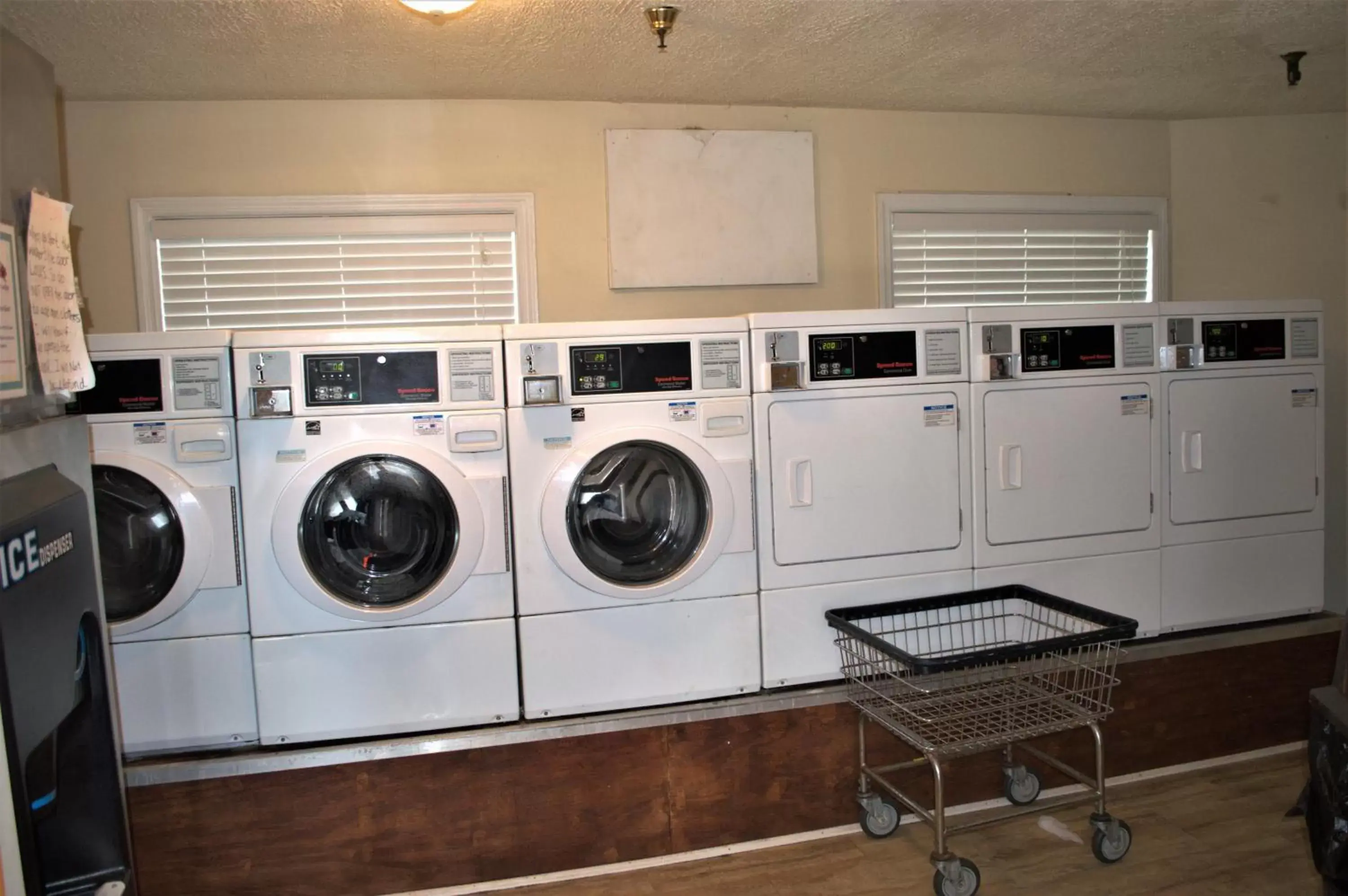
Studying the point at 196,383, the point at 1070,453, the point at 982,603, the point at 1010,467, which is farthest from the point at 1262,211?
the point at 196,383

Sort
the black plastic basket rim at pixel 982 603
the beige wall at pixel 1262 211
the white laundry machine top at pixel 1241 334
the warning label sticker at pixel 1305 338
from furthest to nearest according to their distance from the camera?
the beige wall at pixel 1262 211
the warning label sticker at pixel 1305 338
the white laundry machine top at pixel 1241 334
the black plastic basket rim at pixel 982 603

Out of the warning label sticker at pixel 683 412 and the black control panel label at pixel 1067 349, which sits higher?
the black control panel label at pixel 1067 349

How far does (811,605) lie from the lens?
10.2 ft

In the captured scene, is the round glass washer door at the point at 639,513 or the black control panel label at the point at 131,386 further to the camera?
the round glass washer door at the point at 639,513

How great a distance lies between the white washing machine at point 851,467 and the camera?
3.06 meters

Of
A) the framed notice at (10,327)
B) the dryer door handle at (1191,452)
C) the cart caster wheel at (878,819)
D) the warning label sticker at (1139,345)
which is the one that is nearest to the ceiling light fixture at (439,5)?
the framed notice at (10,327)

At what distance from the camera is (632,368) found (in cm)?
295

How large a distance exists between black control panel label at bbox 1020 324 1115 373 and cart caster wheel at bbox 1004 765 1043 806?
55.4 inches

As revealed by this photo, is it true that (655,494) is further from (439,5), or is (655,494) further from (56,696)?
(56,696)

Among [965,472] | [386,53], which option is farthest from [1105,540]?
[386,53]

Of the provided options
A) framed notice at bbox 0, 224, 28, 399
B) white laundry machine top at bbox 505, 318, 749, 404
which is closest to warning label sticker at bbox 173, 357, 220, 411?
white laundry machine top at bbox 505, 318, 749, 404

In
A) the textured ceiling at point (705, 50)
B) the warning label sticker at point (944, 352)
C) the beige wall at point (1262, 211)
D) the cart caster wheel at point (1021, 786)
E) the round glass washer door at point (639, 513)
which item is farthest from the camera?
the beige wall at point (1262, 211)

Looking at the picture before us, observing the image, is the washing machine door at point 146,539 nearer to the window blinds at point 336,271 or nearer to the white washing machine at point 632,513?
the white washing machine at point 632,513

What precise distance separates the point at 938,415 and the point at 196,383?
7.72 feet
